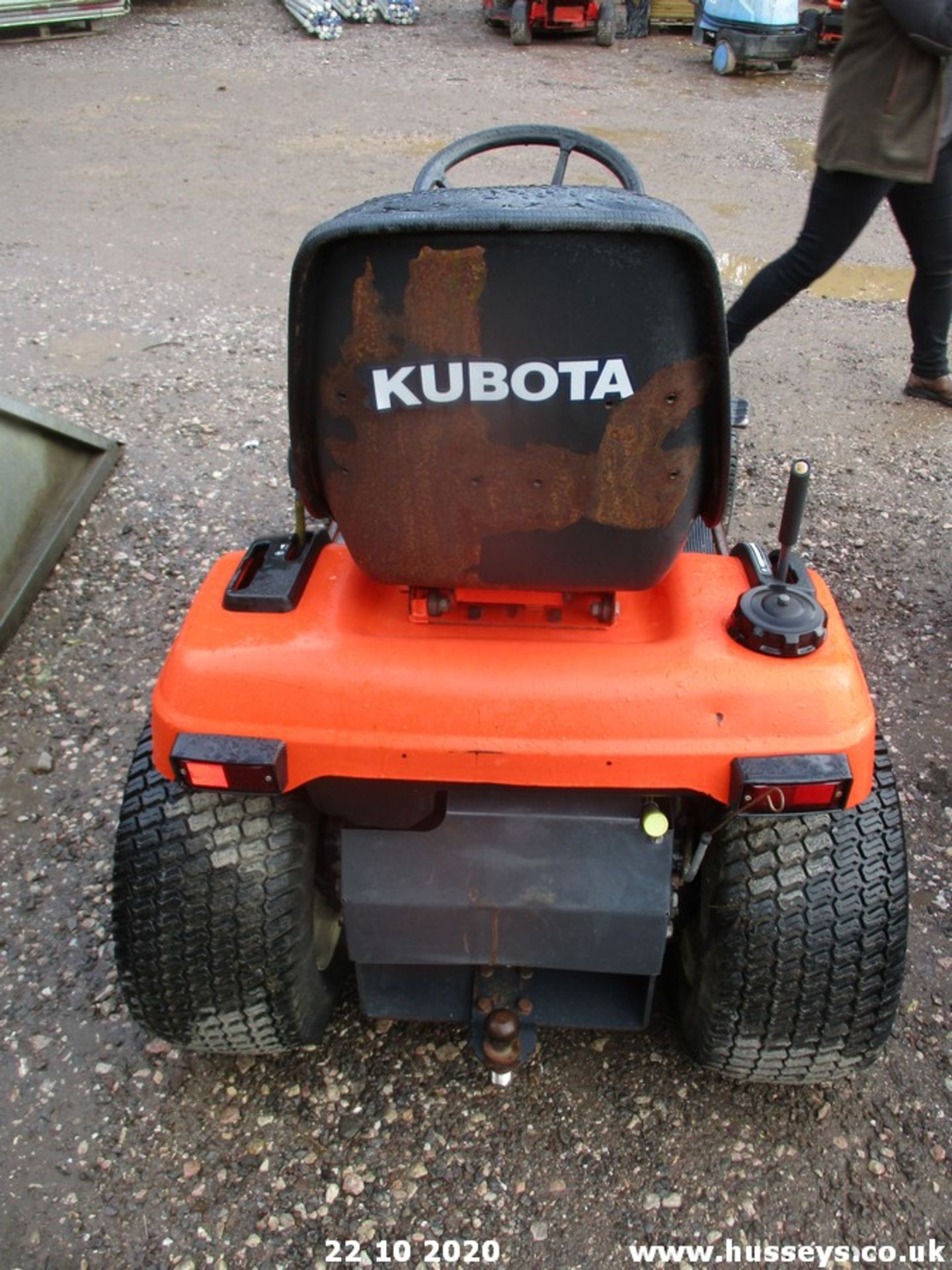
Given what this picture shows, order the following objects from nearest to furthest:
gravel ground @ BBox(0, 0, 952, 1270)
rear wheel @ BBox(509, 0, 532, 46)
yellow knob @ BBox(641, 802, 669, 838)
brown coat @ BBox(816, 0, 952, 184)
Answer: yellow knob @ BBox(641, 802, 669, 838)
gravel ground @ BBox(0, 0, 952, 1270)
brown coat @ BBox(816, 0, 952, 184)
rear wheel @ BBox(509, 0, 532, 46)

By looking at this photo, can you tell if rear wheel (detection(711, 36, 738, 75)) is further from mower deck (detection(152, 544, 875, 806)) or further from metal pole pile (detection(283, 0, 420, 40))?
mower deck (detection(152, 544, 875, 806))

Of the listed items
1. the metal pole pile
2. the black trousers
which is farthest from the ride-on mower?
the metal pole pile

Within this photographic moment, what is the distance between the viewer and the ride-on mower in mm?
1231

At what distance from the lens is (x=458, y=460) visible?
1.33 meters

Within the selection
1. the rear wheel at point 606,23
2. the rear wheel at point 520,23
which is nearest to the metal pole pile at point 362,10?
the rear wheel at point 520,23

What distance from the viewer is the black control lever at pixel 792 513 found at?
1.47 metres

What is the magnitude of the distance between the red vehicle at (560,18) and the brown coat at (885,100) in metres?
8.24

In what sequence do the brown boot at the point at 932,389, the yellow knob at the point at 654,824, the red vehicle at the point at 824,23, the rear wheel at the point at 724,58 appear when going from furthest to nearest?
the red vehicle at the point at 824,23 → the rear wheel at the point at 724,58 → the brown boot at the point at 932,389 → the yellow knob at the point at 654,824

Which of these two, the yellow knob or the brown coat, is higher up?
the brown coat

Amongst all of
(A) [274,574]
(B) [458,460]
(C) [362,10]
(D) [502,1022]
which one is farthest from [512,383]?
(C) [362,10]

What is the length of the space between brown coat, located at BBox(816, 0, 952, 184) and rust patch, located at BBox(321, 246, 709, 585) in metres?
2.42

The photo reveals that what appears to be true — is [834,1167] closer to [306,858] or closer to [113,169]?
[306,858]

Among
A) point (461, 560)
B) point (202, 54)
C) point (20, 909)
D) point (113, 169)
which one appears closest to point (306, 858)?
point (461, 560)

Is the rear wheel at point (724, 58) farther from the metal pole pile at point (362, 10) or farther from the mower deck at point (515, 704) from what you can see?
the mower deck at point (515, 704)
